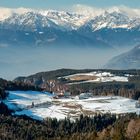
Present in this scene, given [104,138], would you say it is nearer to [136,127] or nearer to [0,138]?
[136,127]

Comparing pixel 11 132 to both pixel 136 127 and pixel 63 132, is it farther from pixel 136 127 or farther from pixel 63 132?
pixel 136 127

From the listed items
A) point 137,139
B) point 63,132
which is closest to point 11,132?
point 63,132

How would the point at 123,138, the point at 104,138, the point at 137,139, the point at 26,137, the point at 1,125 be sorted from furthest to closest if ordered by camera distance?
1. the point at 1,125
2. the point at 26,137
3. the point at 104,138
4. the point at 123,138
5. the point at 137,139

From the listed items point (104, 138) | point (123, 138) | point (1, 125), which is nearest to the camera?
point (123, 138)

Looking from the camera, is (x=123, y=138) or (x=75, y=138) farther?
(x=75, y=138)

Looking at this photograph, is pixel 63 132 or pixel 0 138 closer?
pixel 0 138

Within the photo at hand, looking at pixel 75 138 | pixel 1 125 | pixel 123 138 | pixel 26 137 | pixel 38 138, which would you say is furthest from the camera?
pixel 1 125

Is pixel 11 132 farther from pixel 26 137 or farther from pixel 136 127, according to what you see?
pixel 136 127

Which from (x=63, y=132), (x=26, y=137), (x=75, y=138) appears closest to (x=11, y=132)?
(x=26, y=137)

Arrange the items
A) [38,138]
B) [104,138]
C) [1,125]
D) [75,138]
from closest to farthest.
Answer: [104,138] < [75,138] < [38,138] < [1,125]
